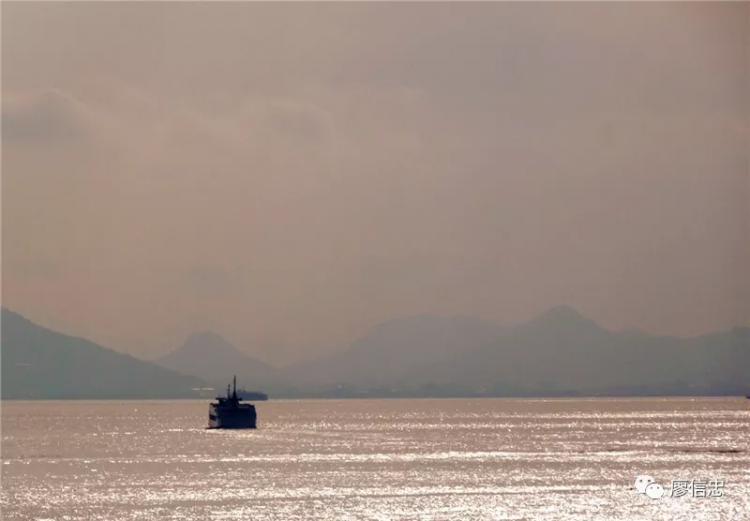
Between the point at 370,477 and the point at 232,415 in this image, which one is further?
the point at 232,415

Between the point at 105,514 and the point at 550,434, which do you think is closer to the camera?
the point at 105,514

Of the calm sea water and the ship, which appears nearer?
the calm sea water

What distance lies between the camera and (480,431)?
199875 mm

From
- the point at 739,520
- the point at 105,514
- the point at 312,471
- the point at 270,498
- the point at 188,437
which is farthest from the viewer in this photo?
the point at 188,437

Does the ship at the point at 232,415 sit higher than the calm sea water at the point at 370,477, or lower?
higher

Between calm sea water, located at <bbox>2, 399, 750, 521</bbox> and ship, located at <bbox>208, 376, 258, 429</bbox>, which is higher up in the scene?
ship, located at <bbox>208, 376, 258, 429</bbox>

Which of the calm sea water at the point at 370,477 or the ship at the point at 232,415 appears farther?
the ship at the point at 232,415

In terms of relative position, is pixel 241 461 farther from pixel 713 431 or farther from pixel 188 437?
pixel 713 431

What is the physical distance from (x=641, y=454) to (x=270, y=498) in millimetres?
60544

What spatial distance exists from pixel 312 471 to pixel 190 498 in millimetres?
23732

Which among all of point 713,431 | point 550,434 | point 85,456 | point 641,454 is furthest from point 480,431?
point 85,456

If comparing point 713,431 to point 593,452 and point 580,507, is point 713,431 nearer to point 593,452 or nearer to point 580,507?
point 593,452

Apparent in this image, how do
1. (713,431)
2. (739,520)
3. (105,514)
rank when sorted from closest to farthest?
(739,520) → (105,514) → (713,431)

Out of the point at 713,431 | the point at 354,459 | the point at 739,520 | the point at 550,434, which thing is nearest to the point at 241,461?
the point at 354,459
